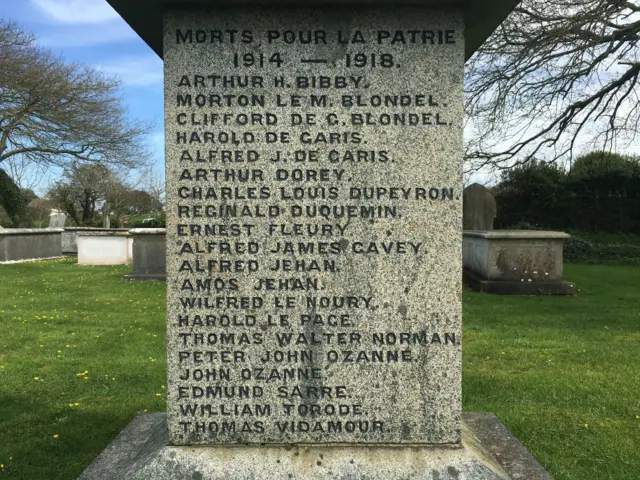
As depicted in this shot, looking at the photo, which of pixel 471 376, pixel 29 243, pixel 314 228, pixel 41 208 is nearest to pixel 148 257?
pixel 29 243

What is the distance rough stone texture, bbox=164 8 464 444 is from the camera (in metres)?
2.49

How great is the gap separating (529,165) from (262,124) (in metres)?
22.0

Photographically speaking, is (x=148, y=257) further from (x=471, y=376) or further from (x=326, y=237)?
(x=326, y=237)

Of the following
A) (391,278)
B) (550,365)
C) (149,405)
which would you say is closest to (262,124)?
(391,278)

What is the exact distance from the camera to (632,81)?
48.2 ft

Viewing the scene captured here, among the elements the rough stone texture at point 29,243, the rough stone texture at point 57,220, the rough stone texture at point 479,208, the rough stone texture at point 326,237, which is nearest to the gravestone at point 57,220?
the rough stone texture at point 57,220

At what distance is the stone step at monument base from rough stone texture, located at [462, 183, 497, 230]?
40.3 ft

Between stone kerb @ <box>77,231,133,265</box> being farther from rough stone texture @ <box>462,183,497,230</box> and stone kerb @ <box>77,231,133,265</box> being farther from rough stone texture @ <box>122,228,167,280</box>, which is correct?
rough stone texture @ <box>462,183,497,230</box>

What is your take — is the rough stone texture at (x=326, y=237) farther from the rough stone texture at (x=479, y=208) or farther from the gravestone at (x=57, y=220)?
the gravestone at (x=57, y=220)

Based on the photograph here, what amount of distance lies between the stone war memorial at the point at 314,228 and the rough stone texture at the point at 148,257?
35.3ft

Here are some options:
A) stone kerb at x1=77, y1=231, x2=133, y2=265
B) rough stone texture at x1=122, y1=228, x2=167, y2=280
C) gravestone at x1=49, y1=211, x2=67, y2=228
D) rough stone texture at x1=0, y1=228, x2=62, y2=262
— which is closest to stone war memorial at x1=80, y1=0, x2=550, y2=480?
rough stone texture at x1=122, y1=228, x2=167, y2=280

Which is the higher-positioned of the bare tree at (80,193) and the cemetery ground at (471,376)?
the bare tree at (80,193)

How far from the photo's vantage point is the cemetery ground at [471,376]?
380 cm

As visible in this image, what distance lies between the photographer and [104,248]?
687 inches
